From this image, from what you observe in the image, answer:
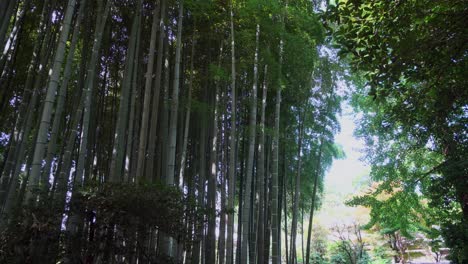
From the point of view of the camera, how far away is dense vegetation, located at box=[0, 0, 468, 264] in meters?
2.38

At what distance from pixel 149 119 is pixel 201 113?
0.85m

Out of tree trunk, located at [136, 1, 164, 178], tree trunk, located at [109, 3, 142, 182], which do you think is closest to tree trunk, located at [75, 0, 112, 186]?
tree trunk, located at [109, 3, 142, 182]

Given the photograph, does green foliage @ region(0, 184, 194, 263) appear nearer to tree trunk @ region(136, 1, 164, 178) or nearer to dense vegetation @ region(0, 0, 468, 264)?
dense vegetation @ region(0, 0, 468, 264)

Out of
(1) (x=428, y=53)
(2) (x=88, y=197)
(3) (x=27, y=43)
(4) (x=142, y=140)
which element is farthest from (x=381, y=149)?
(3) (x=27, y=43)

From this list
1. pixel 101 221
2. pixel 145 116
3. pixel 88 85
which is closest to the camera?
pixel 101 221

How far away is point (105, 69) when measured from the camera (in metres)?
6.11

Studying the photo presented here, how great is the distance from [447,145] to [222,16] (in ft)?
11.7

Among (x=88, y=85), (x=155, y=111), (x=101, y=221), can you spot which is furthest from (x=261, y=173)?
(x=101, y=221)

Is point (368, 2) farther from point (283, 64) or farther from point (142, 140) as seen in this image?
point (283, 64)

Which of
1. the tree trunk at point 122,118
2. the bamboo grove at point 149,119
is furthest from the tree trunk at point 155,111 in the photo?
the tree trunk at point 122,118

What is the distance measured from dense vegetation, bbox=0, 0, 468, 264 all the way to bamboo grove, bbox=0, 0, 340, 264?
0.08 feet

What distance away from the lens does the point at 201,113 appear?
5992 millimetres

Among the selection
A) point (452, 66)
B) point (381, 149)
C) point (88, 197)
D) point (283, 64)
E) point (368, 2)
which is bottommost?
point (88, 197)

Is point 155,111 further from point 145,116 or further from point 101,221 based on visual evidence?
point 101,221
